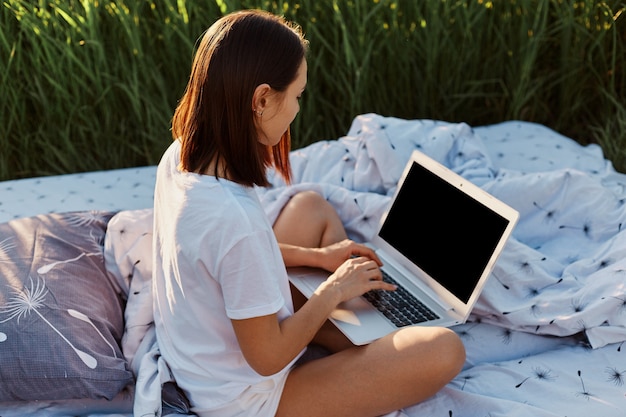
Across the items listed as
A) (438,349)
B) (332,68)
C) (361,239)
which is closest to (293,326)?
(438,349)

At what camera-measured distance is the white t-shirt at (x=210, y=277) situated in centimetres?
130

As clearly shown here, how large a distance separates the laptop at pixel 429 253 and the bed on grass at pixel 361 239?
0.14m

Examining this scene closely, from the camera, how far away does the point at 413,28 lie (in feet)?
9.51

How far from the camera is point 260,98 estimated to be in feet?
4.44

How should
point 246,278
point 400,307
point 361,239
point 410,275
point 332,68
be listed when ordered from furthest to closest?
point 332,68, point 361,239, point 410,275, point 400,307, point 246,278

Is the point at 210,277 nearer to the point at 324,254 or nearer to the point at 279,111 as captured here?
the point at 279,111

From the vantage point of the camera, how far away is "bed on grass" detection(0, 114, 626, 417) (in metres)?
1.55

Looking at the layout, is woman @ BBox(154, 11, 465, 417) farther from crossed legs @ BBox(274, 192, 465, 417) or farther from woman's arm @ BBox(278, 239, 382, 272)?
woman's arm @ BBox(278, 239, 382, 272)

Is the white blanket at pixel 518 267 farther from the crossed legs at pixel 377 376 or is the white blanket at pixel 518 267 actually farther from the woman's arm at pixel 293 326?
the woman's arm at pixel 293 326

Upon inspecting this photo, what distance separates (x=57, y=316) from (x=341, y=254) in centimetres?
62

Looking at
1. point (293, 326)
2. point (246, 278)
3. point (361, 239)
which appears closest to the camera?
point (246, 278)

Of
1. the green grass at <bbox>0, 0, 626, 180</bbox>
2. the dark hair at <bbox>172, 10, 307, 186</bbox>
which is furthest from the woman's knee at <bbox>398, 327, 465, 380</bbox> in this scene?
the green grass at <bbox>0, 0, 626, 180</bbox>

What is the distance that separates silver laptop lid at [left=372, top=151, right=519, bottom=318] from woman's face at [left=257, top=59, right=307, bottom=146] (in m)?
0.51

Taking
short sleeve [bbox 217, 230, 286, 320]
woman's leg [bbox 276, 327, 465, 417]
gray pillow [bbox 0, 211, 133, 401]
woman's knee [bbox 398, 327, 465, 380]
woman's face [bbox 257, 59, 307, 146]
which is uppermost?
woman's face [bbox 257, 59, 307, 146]
